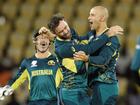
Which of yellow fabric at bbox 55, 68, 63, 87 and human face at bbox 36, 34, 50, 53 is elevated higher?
human face at bbox 36, 34, 50, 53

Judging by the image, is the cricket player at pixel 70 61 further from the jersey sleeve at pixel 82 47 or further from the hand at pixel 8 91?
the hand at pixel 8 91

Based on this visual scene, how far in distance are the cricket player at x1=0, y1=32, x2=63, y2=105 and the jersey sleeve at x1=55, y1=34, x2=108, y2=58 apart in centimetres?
68

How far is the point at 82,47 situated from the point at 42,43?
35.6 inches

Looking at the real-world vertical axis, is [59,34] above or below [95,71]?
above

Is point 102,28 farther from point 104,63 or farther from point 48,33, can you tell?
point 48,33

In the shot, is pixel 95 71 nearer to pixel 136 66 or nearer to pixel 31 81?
pixel 136 66

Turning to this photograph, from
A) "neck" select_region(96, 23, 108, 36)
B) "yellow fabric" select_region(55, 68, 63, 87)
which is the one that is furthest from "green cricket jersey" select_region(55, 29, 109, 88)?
"yellow fabric" select_region(55, 68, 63, 87)

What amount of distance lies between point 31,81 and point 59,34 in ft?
3.04

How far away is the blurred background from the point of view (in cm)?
1182

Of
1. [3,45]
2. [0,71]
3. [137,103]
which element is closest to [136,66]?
[137,103]

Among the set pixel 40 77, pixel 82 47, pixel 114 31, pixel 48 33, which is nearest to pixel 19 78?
pixel 40 77

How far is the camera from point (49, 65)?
725 centimetres

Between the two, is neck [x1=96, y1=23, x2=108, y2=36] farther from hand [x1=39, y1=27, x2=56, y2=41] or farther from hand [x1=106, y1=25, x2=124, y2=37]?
hand [x1=39, y1=27, x2=56, y2=41]

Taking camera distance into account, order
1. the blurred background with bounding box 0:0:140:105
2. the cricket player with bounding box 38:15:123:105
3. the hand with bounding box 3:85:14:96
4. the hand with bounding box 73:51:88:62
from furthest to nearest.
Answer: the blurred background with bounding box 0:0:140:105
the hand with bounding box 3:85:14:96
the cricket player with bounding box 38:15:123:105
the hand with bounding box 73:51:88:62
